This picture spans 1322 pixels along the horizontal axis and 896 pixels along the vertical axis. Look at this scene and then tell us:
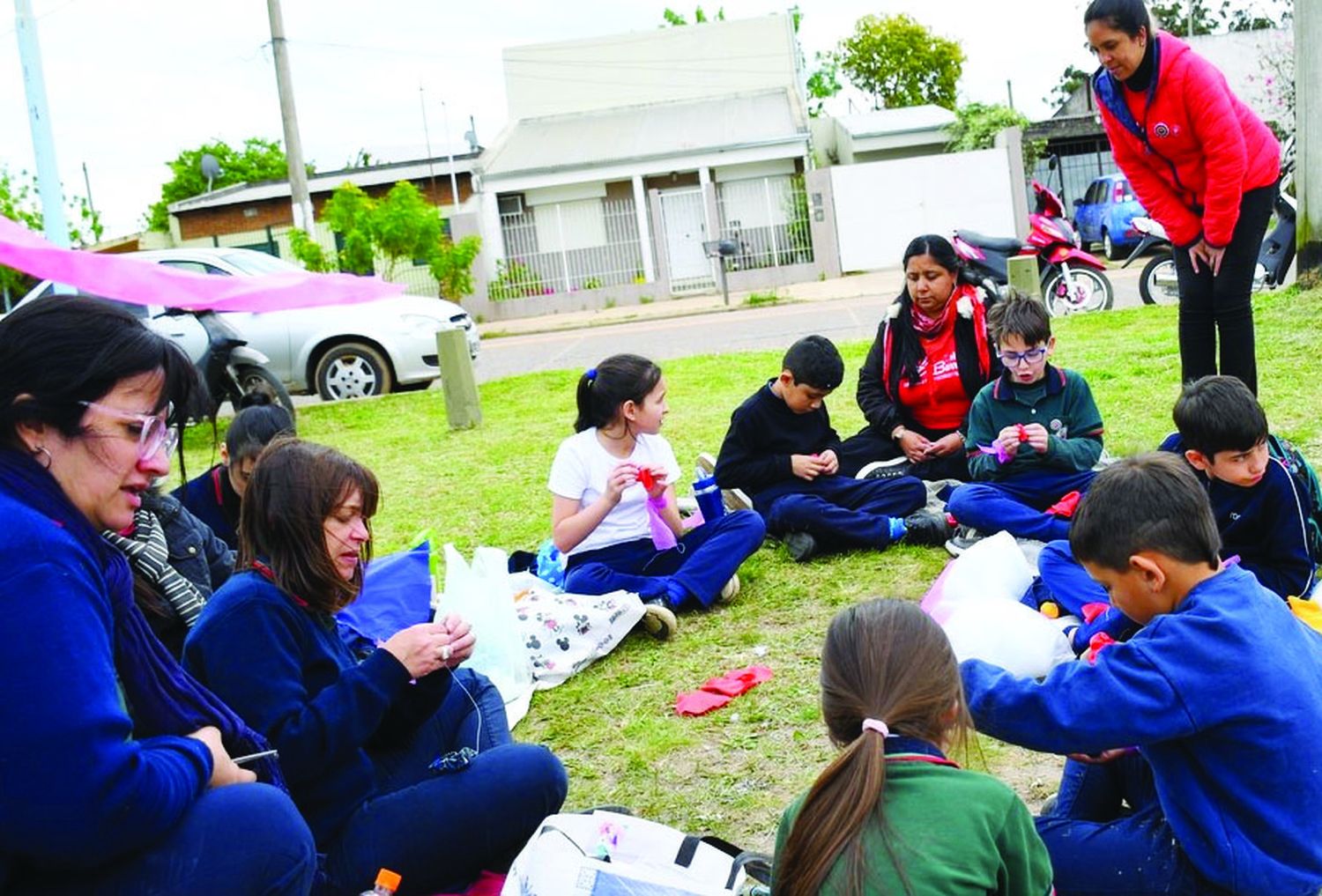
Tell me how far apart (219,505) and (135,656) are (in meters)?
2.58

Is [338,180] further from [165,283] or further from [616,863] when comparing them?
[616,863]

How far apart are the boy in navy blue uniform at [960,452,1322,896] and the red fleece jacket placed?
3.20 meters

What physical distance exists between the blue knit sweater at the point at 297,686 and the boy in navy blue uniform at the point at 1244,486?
1.96 meters

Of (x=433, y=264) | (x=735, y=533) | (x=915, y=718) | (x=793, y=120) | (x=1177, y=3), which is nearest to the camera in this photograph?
(x=915, y=718)

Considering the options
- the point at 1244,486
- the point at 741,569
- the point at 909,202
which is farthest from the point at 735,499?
the point at 909,202

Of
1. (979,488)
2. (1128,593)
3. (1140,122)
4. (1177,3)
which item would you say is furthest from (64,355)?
(1177,3)

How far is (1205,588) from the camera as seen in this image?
2.26 metres

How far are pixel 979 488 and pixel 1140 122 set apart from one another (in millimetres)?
1724

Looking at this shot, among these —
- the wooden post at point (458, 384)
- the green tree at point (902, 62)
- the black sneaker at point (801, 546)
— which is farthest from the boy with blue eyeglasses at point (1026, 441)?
the green tree at point (902, 62)

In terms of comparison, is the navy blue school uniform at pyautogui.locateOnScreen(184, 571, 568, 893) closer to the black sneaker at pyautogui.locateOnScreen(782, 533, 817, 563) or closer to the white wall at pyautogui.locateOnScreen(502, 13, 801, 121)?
the black sneaker at pyautogui.locateOnScreen(782, 533, 817, 563)

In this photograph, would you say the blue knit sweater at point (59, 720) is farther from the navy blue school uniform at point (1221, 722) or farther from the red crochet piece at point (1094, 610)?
the red crochet piece at point (1094, 610)

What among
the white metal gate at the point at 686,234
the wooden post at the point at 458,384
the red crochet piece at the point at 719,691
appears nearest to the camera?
the red crochet piece at the point at 719,691

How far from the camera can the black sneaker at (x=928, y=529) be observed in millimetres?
5242

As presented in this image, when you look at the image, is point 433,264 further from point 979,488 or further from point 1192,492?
point 1192,492
